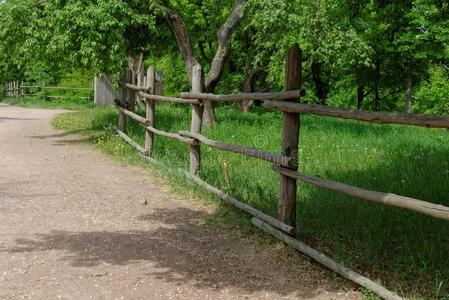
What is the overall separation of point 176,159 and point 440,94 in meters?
15.6

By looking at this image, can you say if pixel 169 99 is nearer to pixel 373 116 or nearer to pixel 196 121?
pixel 196 121

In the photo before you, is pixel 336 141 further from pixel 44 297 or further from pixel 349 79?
pixel 349 79

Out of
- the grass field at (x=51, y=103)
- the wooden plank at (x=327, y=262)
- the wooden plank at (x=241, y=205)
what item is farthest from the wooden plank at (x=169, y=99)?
the grass field at (x=51, y=103)

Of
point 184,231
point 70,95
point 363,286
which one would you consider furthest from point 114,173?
point 70,95

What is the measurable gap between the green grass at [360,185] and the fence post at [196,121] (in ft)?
0.56

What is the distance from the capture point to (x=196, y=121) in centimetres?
801

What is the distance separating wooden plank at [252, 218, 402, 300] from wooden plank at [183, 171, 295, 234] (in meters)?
0.06

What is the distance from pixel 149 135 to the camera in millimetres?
9836

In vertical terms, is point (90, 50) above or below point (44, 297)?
above

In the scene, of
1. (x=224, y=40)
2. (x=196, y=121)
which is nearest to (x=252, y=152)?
(x=196, y=121)

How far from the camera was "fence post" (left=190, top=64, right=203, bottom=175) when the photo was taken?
25.8 feet

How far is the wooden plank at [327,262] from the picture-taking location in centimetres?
369

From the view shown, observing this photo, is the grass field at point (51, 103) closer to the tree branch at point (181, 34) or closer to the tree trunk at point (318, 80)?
the tree trunk at point (318, 80)

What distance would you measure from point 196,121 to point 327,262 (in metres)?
4.16
